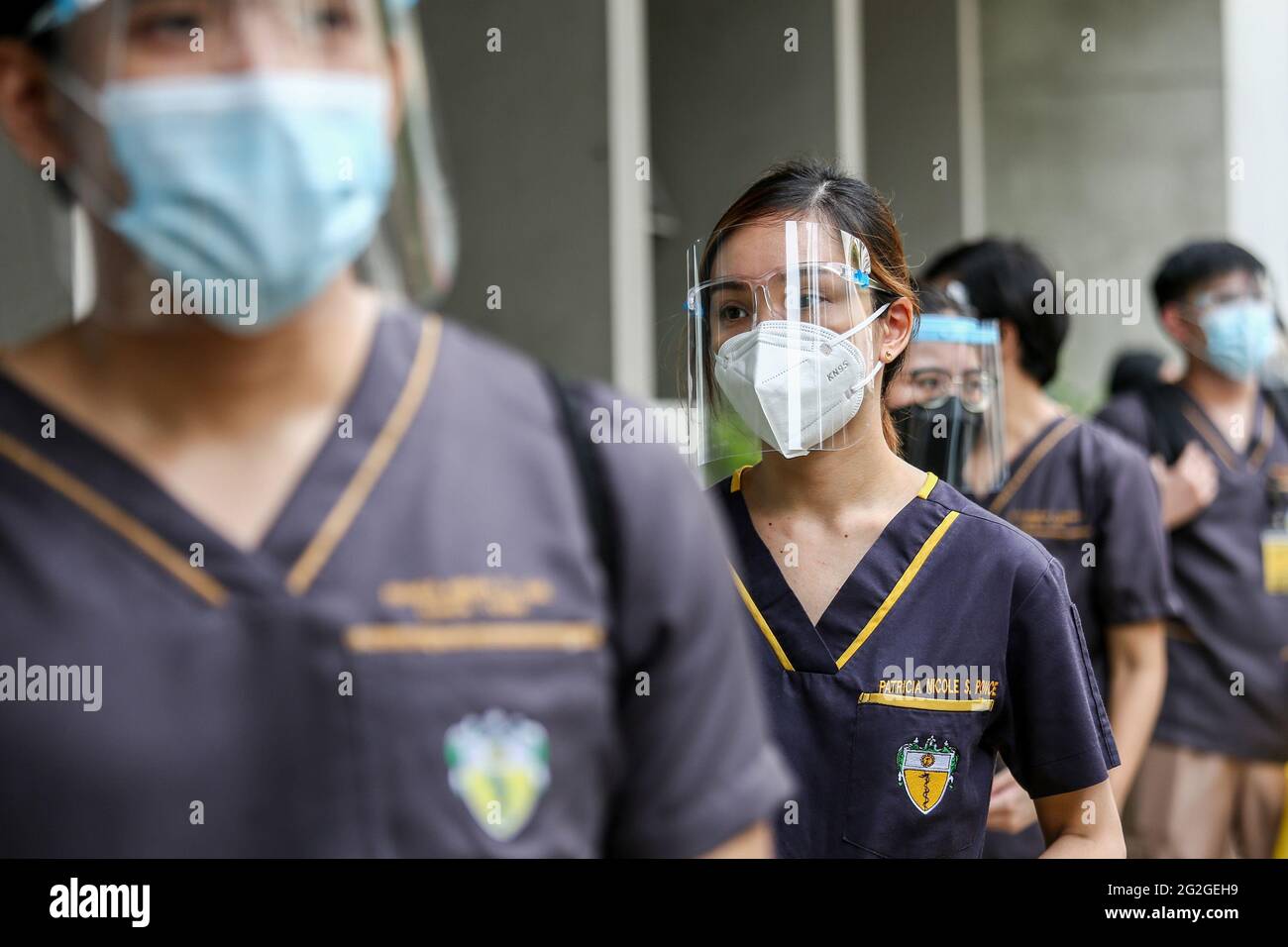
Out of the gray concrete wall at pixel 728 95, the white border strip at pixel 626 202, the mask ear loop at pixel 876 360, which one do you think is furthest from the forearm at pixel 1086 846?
the gray concrete wall at pixel 728 95

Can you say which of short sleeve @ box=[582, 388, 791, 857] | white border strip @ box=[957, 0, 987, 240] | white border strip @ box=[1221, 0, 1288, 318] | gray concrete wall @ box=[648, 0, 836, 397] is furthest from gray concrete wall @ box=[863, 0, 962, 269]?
short sleeve @ box=[582, 388, 791, 857]

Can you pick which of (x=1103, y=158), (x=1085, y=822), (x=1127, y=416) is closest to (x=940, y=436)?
(x=1085, y=822)

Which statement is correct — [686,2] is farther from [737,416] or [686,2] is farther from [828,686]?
[828,686]

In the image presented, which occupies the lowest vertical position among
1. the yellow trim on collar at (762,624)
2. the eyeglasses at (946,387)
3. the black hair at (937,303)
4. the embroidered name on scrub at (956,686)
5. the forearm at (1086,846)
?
the forearm at (1086,846)

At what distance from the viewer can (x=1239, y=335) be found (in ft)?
11.9

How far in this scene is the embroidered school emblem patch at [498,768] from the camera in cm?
122

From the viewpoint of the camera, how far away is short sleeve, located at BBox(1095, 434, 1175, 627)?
2.85 metres

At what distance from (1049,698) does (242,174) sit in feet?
3.62

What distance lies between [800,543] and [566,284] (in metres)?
1.78

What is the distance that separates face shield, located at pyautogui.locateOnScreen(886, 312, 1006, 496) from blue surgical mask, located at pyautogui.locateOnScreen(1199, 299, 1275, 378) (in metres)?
Answer: 1.28

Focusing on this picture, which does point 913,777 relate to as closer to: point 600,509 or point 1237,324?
point 600,509

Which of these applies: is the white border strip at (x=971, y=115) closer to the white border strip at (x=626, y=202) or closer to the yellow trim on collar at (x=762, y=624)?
the white border strip at (x=626, y=202)

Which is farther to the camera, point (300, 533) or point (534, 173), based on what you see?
point (534, 173)

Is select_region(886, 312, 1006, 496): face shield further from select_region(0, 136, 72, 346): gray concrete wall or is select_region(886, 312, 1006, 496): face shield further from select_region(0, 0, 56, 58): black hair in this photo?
select_region(0, 0, 56, 58): black hair
